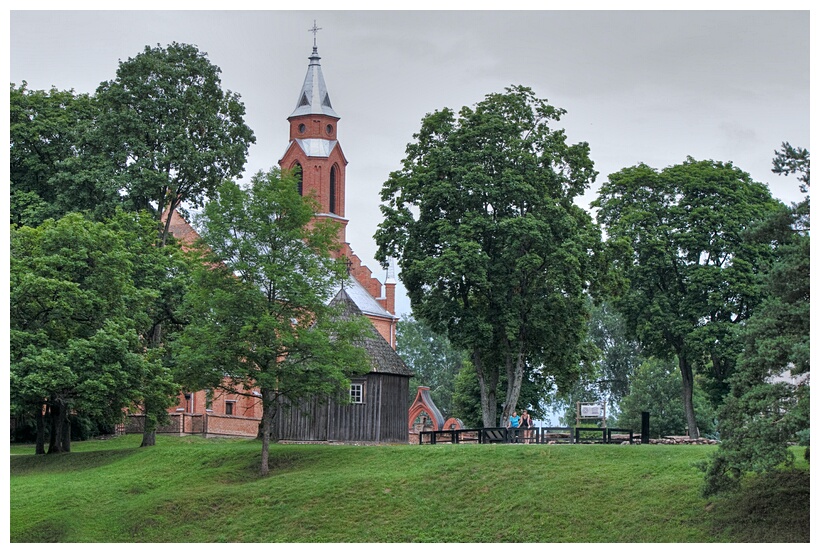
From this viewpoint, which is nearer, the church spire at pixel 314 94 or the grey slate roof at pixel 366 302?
the grey slate roof at pixel 366 302

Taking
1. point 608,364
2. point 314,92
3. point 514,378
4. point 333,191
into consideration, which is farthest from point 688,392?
point 314,92

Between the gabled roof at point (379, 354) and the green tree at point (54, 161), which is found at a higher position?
the green tree at point (54, 161)

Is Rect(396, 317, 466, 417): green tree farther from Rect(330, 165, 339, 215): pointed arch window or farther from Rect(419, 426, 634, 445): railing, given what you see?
Rect(419, 426, 634, 445): railing

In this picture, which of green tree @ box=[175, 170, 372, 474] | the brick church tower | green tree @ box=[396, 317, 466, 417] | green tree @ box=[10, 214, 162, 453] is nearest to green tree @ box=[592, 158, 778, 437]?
green tree @ box=[175, 170, 372, 474]

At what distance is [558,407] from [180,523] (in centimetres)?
6604

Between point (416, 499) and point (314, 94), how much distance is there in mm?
61003

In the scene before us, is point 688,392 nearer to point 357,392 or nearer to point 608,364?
point 357,392

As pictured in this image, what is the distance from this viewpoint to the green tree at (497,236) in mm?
44906

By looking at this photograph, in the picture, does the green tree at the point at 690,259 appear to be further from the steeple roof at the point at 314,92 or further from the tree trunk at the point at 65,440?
the steeple roof at the point at 314,92

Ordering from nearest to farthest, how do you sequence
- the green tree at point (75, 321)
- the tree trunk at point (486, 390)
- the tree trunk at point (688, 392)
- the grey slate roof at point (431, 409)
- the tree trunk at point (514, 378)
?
1. the green tree at point (75, 321)
2. the tree trunk at point (514, 378)
3. the tree trunk at point (486, 390)
4. the tree trunk at point (688, 392)
5. the grey slate roof at point (431, 409)

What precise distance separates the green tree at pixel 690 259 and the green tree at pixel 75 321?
20296mm

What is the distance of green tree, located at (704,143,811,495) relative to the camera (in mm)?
25312

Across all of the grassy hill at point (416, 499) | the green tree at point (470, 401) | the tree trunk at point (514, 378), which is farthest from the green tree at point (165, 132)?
the green tree at point (470, 401)
